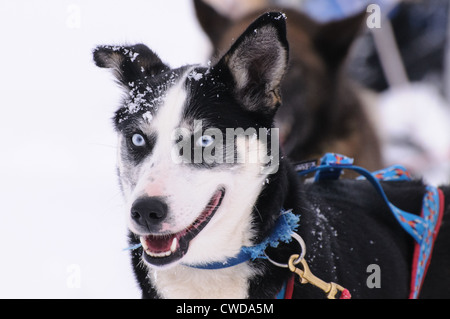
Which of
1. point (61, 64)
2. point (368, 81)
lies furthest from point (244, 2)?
point (61, 64)

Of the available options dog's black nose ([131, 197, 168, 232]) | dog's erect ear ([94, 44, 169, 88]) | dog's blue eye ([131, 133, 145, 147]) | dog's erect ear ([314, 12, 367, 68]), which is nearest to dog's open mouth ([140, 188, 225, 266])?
dog's black nose ([131, 197, 168, 232])

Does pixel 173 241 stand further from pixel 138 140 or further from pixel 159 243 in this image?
pixel 138 140

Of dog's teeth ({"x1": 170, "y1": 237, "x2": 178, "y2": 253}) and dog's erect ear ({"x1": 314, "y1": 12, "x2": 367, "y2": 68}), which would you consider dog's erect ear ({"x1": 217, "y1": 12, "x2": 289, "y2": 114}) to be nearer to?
dog's teeth ({"x1": 170, "y1": 237, "x2": 178, "y2": 253})

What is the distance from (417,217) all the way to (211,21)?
203cm

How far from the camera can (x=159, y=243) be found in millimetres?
1532

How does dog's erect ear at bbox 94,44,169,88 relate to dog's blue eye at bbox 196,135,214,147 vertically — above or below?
above

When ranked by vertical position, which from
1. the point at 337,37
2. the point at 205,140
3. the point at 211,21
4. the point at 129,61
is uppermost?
the point at 211,21

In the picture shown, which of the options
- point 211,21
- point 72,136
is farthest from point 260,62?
point 72,136

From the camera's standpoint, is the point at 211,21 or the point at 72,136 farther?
the point at 72,136

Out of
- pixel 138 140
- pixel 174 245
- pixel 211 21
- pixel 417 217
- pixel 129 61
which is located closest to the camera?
pixel 174 245

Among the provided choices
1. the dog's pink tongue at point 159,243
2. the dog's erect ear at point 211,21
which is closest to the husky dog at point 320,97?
the dog's erect ear at point 211,21

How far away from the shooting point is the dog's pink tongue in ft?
4.98

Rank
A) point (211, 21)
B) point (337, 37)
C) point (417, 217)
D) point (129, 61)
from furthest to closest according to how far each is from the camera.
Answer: point (211, 21)
point (337, 37)
point (417, 217)
point (129, 61)

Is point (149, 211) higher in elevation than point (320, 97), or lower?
lower
